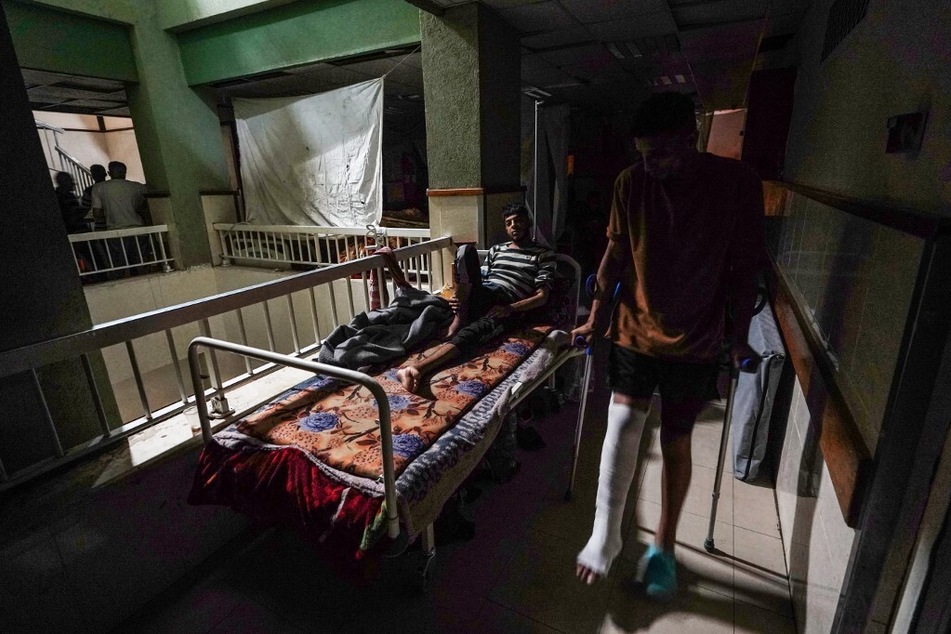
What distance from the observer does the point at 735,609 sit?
1.55 m

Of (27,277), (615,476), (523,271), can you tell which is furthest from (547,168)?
(27,277)

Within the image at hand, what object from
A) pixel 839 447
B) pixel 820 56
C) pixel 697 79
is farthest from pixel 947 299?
pixel 697 79

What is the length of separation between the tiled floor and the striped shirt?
111 cm

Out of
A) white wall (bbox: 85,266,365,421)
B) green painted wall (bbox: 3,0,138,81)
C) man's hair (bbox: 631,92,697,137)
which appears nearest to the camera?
man's hair (bbox: 631,92,697,137)

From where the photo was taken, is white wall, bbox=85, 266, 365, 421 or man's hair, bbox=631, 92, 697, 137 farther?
white wall, bbox=85, 266, 365, 421

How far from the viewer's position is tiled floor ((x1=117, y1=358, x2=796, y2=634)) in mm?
1540

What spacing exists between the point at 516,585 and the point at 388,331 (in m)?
1.24

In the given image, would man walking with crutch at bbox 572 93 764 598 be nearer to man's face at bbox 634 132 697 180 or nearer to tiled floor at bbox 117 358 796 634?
man's face at bbox 634 132 697 180

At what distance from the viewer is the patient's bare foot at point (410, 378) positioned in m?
1.92

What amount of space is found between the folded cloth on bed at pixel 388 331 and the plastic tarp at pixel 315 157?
1803 millimetres

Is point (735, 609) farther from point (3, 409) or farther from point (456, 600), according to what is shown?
point (3, 409)

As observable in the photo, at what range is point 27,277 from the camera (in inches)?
59.4

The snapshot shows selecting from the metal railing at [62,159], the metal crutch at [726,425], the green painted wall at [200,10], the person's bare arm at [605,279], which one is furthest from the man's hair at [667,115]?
the metal railing at [62,159]

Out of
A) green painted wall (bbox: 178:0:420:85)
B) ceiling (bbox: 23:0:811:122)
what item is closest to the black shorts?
ceiling (bbox: 23:0:811:122)
